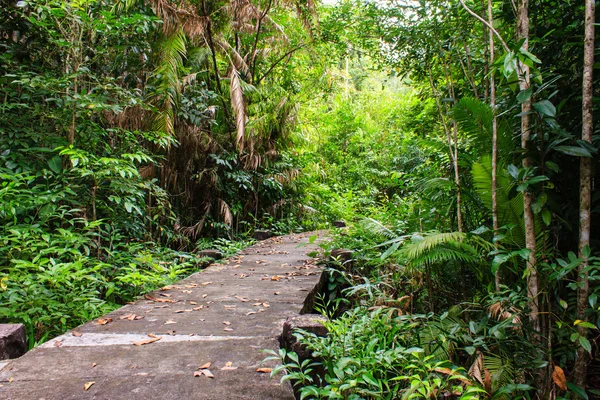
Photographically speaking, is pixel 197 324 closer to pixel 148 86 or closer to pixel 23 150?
pixel 23 150

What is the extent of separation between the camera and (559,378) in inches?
69.7

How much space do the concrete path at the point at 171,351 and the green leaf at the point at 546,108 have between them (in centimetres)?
188

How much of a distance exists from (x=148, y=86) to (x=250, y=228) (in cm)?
434

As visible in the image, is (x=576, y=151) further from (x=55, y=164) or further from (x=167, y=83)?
(x=167, y=83)

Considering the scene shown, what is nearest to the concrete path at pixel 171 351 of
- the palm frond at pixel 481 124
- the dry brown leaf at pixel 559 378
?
the dry brown leaf at pixel 559 378

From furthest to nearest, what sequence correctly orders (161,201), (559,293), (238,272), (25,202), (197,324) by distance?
(161,201)
(238,272)
(25,202)
(197,324)
(559,293)

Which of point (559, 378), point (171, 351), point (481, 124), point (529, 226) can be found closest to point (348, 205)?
point (481, 124)

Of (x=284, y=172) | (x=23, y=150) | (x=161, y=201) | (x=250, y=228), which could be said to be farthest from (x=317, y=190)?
(x=23, y=150)

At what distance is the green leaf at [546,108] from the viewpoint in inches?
72.0

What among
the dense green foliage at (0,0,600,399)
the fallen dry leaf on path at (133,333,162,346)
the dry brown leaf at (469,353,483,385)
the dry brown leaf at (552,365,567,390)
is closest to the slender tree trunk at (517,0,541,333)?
the dense green foliage at (0,0,600,399)

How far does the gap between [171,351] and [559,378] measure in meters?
2.11

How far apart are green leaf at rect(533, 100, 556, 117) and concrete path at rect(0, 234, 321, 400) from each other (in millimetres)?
1882

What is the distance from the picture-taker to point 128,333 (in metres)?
2.58

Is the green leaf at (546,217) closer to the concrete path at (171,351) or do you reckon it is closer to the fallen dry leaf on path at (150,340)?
the concrete path at (171,351)
